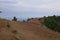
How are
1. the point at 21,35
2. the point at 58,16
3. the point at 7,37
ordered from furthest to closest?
the point at 58,16 < the point at 21,35 < the point at 7,37

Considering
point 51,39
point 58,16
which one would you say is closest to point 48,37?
point 51,39

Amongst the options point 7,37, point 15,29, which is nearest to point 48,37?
point 15,29

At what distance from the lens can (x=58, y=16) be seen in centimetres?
3841

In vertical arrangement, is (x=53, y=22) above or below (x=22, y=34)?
below

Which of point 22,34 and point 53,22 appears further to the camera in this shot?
point 53,22

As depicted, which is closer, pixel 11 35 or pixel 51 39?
pixel 11 35

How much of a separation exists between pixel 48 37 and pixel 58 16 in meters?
15.6

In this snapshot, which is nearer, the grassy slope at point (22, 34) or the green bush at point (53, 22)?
the grassy slope at point (22, 34)

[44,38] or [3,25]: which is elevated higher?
[3,25]

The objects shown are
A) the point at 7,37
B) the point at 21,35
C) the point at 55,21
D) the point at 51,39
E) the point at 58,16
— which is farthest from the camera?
the point at 58,16

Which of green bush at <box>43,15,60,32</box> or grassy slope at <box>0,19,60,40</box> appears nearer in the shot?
grassy slope at <box>0,19,60,40</box>

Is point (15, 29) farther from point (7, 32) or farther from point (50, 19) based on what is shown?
point (50, 19)

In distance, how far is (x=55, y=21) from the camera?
117ft

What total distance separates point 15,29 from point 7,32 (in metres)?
1.77
